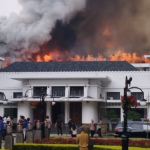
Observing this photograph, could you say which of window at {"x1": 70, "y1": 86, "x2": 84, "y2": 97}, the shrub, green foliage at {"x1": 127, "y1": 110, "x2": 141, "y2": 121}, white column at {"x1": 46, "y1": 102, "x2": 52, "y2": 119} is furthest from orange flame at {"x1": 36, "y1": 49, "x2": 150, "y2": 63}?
the shrub

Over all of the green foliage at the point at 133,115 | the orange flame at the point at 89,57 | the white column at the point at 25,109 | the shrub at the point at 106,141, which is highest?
the orange flame at the point at 89,57

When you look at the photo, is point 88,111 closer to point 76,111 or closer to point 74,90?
point 76,111

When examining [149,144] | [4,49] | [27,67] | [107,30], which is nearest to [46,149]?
[149,144]

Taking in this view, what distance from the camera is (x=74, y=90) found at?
59.2 m

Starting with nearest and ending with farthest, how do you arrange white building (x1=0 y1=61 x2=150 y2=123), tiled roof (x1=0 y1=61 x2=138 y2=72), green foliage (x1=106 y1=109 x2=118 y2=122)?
green foliage (x1=106 y1=109 x2=118 y2=122) → white building (x1=0 y1=61 x2=150 y2=123) → tiled roof (x1=0 y1=61 x2=138 y2=72)

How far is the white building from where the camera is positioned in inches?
2313

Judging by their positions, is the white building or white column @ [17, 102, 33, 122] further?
white column @ [17, 102, 33, 122]

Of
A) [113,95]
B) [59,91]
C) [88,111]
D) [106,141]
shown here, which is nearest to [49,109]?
[59,91]

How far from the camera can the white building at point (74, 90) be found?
58750 millimetres

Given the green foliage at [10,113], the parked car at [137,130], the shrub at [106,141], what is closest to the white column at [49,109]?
the green foliage at [10,113]

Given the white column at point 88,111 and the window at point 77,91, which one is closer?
the white column at point 88,111

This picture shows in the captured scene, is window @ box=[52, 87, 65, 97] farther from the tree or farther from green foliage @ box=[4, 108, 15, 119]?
green foliage @ box=[4, 108, 15, 119]

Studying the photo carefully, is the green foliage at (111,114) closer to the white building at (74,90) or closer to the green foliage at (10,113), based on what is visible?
the white building at (74,90)

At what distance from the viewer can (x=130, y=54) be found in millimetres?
110500
